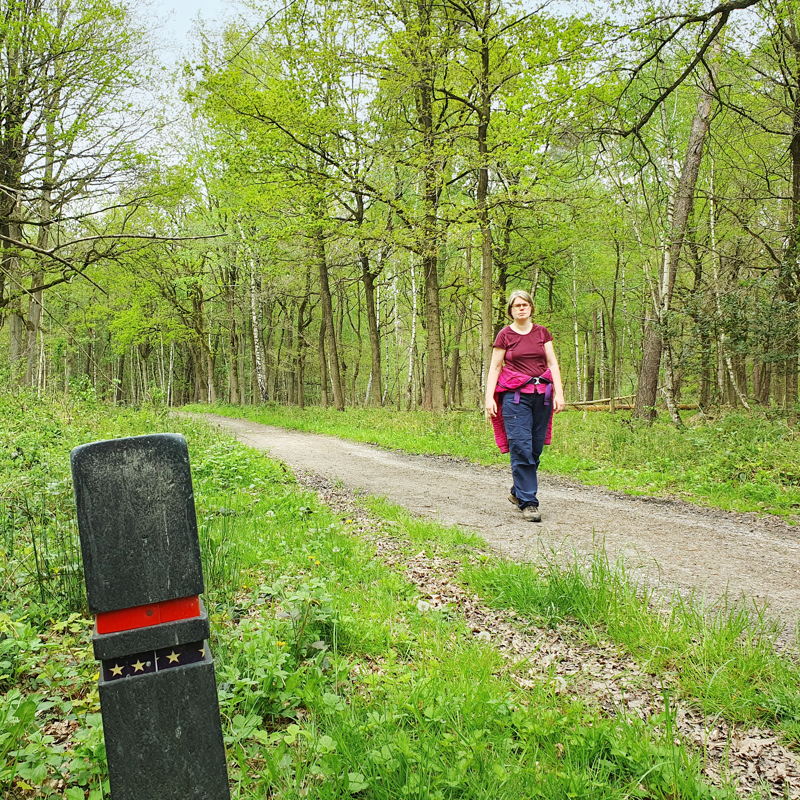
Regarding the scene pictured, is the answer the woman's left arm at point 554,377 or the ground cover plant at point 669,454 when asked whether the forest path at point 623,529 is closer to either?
the ground cover plant at point 669,454

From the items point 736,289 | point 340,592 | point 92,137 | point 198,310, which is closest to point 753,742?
point 340,592

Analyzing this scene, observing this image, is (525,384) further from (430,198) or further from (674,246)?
(430,198)

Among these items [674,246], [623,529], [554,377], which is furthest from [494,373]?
[674,246]

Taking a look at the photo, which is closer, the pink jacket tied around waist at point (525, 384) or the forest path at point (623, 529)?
the forest path at point (623, 529)

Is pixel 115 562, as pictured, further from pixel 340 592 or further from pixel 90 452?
pixel 340 592

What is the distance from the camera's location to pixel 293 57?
13195 mm

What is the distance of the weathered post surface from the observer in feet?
3.97

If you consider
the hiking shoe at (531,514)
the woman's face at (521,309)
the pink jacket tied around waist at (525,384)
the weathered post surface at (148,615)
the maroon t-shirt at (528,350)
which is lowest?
Answer: the hiking shoe at (531,514)

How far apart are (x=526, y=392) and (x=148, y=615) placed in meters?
4.68

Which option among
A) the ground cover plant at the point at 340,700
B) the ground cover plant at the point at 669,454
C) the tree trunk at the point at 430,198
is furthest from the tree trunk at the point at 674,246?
the ground cover plant at the point at 340,700

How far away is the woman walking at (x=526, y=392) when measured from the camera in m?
5.40

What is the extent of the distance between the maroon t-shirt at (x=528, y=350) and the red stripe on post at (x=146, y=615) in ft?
15.0

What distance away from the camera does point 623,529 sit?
5086 mm

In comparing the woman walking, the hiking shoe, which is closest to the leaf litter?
the hiking shoe
